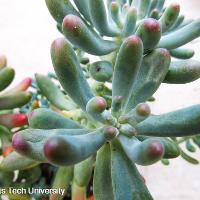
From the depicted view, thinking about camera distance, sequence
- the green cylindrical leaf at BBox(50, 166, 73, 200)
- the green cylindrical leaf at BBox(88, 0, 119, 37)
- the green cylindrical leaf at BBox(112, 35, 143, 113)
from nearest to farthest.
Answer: the green cylindrical leaf at BBox(112, 35, 143, 113) < the green cylindrical leaf at BBox(88, 0, 119, 37) < the green cylindrical leaf at BBox(50, 166, 73, 200)

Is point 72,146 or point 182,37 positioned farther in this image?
point 182,37

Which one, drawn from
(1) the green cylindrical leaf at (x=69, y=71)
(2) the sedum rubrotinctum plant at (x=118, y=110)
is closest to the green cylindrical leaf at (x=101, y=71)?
(2) the sedum rubrotinctum plant at (x=118, y=110)

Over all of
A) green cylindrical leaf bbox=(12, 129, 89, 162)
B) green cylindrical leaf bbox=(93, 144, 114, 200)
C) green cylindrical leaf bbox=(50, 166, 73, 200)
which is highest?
green cylindrical leaf bbox=(12, 129, 89, 162)

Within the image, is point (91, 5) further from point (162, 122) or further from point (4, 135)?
point (4, 135)

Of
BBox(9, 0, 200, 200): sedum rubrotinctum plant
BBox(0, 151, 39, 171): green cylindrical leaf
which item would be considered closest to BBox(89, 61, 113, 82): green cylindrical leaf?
BBox(9, 0, 200, 200): sedum rubrotinctum plant

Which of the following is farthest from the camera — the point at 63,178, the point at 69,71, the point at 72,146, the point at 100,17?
the point at 63,178

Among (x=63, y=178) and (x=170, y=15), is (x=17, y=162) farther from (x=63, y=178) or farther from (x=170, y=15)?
(x=170, y=15)

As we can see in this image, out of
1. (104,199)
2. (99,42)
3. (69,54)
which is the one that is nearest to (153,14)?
(99,42)

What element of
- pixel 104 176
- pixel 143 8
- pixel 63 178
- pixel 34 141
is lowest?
pixel 63 178

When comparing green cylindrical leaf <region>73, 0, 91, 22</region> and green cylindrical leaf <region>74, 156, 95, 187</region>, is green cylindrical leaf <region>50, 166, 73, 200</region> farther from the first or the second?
green cylindrical leaf <region>73, 0, 91, 22</region>

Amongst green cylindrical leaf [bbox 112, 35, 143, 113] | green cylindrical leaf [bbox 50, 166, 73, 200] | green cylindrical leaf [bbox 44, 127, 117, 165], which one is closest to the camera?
green cylindrical leaf [bbox 44, 127, 117, 165]

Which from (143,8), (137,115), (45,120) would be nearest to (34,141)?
(45,120)
